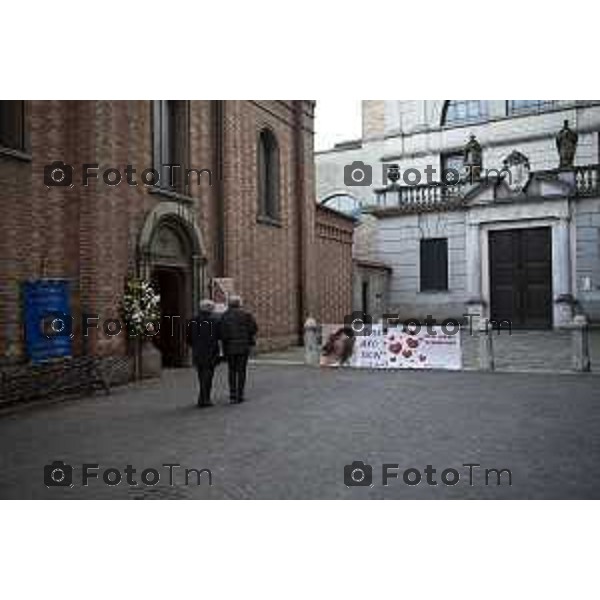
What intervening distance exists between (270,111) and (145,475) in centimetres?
1451

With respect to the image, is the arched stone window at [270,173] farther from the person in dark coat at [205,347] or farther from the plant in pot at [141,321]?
the person in dark coat at [205,347]

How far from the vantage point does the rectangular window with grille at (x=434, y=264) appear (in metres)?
25.8

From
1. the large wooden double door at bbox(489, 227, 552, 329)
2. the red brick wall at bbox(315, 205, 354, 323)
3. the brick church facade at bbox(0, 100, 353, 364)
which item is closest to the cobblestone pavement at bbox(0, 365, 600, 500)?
the brick church facade at bbox(0, 100, 353, 364)

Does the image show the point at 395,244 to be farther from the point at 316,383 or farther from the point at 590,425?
the point at 590,425

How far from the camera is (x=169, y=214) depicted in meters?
13.6

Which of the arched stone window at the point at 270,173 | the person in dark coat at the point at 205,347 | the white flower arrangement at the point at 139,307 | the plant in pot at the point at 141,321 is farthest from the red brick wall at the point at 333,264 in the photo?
the person in dark coat at the point at 205,347

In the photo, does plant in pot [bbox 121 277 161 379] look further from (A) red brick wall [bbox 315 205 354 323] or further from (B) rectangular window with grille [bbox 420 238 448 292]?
(B) rectangular window with grille [bbox 420 238 448 292]

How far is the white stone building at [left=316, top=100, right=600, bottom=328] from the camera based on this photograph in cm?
2281

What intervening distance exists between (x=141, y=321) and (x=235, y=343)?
3026mm

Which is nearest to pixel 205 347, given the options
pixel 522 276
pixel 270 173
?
pixel 270 173

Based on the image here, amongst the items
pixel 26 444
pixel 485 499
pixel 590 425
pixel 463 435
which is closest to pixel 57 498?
pixel 26 444

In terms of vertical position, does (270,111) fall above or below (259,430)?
above

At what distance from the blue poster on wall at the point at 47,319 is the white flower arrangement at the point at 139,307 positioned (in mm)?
1245

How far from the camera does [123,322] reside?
471 inches
